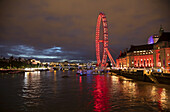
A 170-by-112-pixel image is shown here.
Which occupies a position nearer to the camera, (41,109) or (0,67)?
(41,109)

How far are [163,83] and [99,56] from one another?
161ft

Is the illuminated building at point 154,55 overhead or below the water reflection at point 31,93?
overhead

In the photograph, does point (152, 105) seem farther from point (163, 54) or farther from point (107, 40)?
point (107, 40)

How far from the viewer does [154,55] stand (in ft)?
221

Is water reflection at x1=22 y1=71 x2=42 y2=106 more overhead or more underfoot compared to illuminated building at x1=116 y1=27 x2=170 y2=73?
more underfoot

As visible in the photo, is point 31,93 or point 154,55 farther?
point 154,55

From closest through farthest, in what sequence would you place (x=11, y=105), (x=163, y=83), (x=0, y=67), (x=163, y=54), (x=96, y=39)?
(x=11, y=105)
(x=163, y=83)
(x=163, y=54)
(x=96, y=39)
(x=0, y=67)

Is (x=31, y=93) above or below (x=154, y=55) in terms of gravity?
below

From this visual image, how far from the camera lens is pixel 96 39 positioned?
7769cm

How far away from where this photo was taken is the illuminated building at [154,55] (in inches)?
2309

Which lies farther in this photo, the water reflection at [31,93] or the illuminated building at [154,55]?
the illuminated building at [154,55]

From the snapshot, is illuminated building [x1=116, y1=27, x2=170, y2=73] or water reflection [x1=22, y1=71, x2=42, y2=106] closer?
water reflection [x1=22, y1=71, x2=42, y2=106]

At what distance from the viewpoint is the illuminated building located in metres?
58.7

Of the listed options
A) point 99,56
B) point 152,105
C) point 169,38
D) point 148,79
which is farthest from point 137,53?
point 152,105
